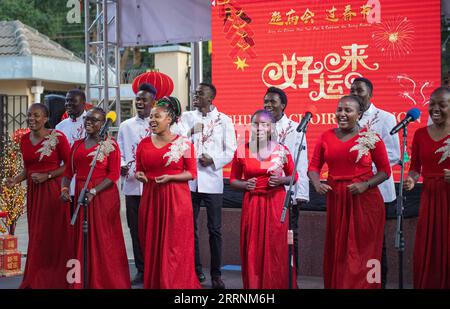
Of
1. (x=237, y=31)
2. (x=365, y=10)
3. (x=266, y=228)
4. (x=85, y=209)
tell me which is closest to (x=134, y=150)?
(x=85, y=209)

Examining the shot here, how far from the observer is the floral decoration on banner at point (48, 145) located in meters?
5.52

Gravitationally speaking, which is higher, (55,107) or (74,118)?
(55,107)

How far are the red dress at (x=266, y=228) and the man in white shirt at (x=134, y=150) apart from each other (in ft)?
4.21

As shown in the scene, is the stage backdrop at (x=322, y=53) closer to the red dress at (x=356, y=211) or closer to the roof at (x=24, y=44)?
the red dress at (x=356, y=211)

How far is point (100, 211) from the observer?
5215mm

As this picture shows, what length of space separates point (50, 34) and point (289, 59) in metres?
18.4

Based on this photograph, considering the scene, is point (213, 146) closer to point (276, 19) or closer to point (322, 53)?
point (322, 53)

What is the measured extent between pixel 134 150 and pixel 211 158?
2.53 feet

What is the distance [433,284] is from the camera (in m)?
4.74

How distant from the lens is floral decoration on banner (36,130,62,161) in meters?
5.52

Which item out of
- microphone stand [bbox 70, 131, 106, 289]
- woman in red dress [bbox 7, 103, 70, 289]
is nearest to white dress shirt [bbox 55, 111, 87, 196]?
woman in red dress [bbox 7, 103, 70, 289]

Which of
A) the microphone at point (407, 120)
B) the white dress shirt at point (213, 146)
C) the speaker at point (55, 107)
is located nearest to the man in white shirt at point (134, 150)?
the white dress shirt at point (213, 146)

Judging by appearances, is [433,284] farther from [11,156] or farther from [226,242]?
[11,156]
